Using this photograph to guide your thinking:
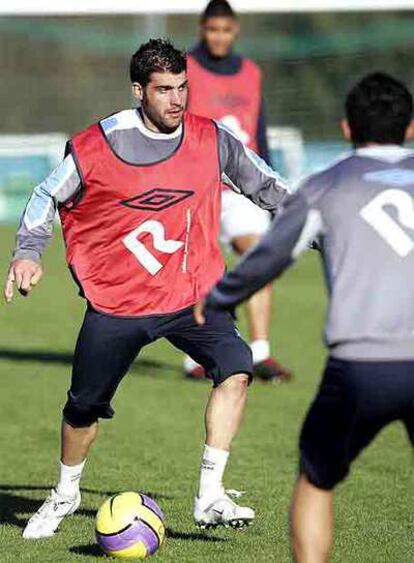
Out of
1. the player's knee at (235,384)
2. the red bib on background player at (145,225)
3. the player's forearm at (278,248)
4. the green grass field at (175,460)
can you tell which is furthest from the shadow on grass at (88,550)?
the player's forearm at (278,248)

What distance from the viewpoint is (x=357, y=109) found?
5180 millimetres

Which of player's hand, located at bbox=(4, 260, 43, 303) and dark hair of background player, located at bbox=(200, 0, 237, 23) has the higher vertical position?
player's hand, located at bbox=(4, 260, 43, 303)

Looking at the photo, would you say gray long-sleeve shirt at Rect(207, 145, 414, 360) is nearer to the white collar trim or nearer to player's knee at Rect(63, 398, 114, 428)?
the white collar trim

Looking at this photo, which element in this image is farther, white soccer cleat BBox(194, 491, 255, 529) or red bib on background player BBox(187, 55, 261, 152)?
red bib on background player BBox(187, 55, 261, 152)

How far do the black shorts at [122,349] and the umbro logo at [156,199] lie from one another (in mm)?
463

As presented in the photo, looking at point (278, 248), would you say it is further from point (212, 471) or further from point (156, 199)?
point (212, 471)

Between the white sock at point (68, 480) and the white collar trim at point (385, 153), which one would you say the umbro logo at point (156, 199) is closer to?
the white sock at point (68, 480)

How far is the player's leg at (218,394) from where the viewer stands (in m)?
6.89

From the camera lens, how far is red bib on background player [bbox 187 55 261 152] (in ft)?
38.4

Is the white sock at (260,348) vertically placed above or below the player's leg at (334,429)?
below

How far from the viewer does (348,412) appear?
5137 millimetres

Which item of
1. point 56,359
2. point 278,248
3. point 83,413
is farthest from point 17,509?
point 56,359

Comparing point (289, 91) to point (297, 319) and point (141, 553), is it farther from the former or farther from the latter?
point (141, 553)

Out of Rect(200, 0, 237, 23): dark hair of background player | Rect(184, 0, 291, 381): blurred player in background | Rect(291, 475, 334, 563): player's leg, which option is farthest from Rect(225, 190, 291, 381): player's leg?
Rect(291, 475, 334, 563): player's leg
